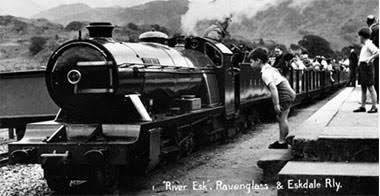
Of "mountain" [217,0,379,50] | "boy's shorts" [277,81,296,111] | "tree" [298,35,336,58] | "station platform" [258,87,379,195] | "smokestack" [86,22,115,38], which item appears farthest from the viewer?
"mountain" [217,0,379,50]

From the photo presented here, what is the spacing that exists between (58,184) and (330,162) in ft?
10.9

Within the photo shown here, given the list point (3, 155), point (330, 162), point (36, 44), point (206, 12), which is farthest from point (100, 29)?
point (36, 44)

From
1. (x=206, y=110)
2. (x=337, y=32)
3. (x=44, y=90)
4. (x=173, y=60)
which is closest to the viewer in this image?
(x=173, y=60)

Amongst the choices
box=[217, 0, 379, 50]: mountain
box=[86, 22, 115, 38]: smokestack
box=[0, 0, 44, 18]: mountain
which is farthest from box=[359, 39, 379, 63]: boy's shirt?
box=[217, 0, 379, 50]: mountain

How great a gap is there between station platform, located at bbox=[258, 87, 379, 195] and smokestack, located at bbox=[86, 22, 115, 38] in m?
2.61

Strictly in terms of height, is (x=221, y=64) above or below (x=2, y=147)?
above

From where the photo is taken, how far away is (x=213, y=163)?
32.1 ft

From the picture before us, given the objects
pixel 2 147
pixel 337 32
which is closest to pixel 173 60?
pixel 2 147

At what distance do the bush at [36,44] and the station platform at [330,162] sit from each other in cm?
2490

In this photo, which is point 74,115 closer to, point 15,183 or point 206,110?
point 15,183

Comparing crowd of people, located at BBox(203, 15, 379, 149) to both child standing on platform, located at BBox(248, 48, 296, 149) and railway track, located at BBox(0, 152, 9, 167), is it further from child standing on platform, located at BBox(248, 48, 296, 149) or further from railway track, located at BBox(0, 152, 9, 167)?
railway track, located at BBox(0, 152, 9, 167)

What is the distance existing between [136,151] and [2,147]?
264 inches

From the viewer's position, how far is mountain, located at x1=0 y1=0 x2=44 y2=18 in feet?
37.8

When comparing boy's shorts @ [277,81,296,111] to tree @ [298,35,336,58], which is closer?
boy's shorts @ [277,81,296,111]
